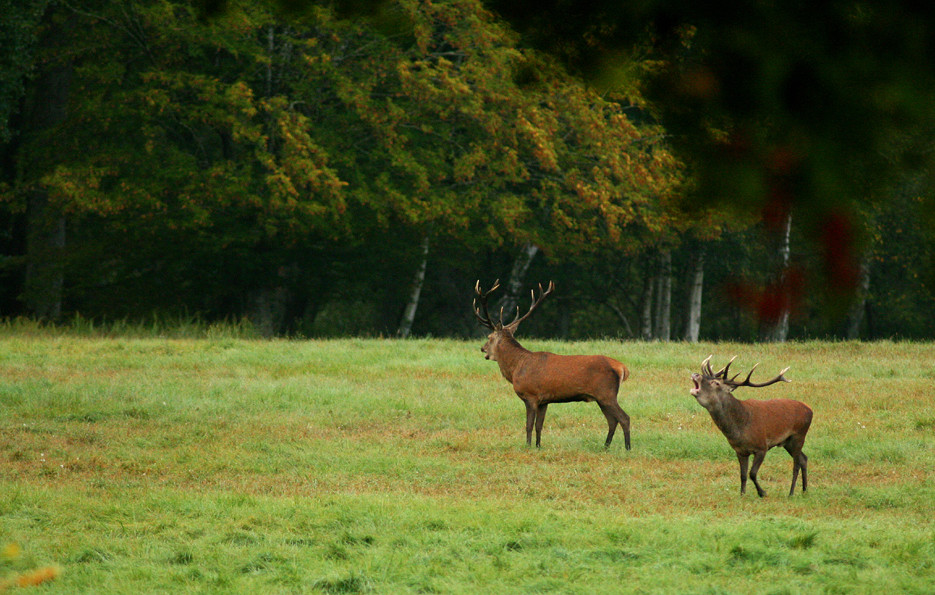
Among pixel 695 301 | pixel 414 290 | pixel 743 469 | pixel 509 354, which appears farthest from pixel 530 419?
pixel 695 301

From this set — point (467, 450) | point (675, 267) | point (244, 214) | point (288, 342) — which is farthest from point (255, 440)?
point (675, 267)

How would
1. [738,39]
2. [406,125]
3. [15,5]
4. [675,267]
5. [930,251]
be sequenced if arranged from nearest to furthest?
[930,251] → [738,39] → [15,5] → [406,125] → [675,267]

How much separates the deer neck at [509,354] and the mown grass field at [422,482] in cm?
83

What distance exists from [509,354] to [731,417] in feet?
12.3

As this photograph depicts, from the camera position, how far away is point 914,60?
10.1 feet

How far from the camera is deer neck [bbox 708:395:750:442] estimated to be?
9297 mm

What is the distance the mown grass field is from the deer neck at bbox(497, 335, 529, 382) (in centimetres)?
83

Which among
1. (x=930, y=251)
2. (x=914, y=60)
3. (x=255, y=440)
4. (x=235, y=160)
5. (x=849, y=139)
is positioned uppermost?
(x=235, y=160)

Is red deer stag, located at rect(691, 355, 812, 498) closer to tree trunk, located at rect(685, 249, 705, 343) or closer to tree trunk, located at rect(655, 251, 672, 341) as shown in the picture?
tree trunk, located at rect(685, 249, 705, 343)

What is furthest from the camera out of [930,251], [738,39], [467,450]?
[467,450]

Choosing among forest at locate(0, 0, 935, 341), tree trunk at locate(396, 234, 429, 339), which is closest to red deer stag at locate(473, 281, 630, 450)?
forest at locate(0, 0, 935, 341)

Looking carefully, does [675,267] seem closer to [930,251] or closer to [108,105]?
[108,105]

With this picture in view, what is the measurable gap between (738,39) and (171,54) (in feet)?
81.9

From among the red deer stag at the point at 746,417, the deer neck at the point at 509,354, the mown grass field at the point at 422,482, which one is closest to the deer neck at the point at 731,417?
the red deer stag at the point at 746,417
